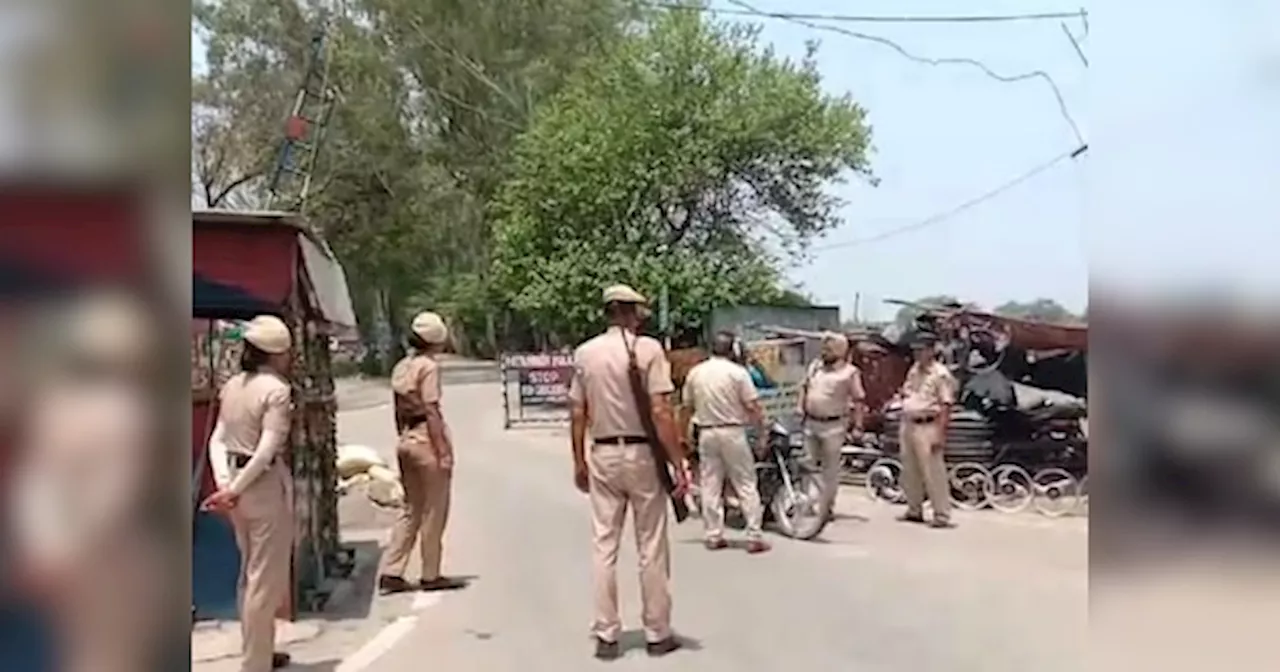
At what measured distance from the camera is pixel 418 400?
3.51 metres

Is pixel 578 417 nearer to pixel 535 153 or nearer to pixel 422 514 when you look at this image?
pixel 422 514

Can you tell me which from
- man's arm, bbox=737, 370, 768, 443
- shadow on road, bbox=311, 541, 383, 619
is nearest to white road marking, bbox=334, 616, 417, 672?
shadow on road, bbox=311, 541, 383, 619

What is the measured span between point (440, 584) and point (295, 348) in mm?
998

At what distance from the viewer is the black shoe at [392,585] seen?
3.57 m

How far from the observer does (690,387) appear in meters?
4.28

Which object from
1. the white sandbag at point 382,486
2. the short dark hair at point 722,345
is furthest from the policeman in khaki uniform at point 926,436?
the white sandbag at point 382,486

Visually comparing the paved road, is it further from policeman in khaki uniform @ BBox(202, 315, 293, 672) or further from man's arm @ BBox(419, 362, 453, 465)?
policeman in khaki uniform @ BBox(202, 315, 293, 672)

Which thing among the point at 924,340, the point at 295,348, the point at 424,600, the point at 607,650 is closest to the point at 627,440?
the point at 607,650

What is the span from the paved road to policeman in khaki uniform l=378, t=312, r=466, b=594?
13cm

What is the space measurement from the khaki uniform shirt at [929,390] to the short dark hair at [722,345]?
1149mm

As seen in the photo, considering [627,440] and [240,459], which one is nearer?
[240,459]

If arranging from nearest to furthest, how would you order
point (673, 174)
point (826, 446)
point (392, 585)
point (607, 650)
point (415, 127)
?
point (607, 650), point (415, 127), point (392, 585), point (673, 174), point (826, 446)

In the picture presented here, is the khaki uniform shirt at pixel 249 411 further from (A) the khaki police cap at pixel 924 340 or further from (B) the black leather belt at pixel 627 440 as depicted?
(A) the khaki police cap at pixel 924 340

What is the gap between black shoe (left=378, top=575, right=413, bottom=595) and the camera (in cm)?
357
